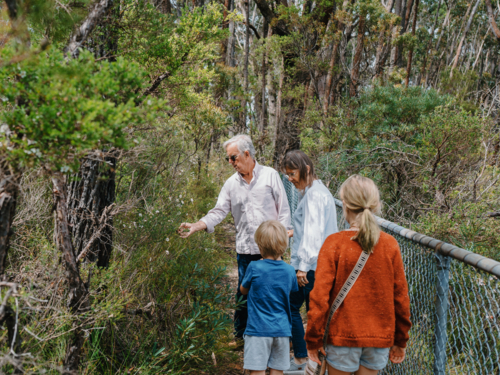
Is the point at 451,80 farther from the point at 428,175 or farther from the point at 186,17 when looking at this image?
the point at 186,17

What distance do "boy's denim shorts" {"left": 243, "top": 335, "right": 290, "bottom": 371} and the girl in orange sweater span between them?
1.87 ft

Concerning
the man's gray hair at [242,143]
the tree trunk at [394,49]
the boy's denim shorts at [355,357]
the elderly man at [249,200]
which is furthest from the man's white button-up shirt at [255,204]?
the tree trunk at [394,49]

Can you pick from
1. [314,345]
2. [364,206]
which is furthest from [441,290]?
[314,345]

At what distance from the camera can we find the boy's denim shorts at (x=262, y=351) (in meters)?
2.53

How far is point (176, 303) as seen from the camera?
3.10 m

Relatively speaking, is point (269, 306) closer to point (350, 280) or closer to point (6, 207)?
point (350, 280)

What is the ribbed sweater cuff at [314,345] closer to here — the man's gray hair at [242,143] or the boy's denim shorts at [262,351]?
the boy's denim shorts at [262,351]

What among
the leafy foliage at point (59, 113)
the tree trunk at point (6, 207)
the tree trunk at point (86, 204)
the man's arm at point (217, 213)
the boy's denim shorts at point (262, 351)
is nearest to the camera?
the leafy foliage at point (59, 113)

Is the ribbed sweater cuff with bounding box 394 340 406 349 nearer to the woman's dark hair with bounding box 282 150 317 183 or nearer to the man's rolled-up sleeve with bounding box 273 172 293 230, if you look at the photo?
the woman's dark hair with bounding box 282 150 317 183

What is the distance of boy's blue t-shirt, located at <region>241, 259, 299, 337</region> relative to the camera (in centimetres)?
254

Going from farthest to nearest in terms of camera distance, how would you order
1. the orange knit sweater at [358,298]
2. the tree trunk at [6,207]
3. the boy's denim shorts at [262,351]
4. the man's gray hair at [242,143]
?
the man's gray hair at [242,143]
the boy's denim shorts at [262,351]
the orange knit sweater at [358,298]
the tree trunk at [6,207]

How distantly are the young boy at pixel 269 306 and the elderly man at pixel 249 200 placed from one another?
2.29 ft

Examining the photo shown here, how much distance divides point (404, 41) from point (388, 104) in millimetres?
4326

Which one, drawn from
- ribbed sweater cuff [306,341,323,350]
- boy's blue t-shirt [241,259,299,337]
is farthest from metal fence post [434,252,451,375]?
boy's blue t-shirt [241,259,299,337]
